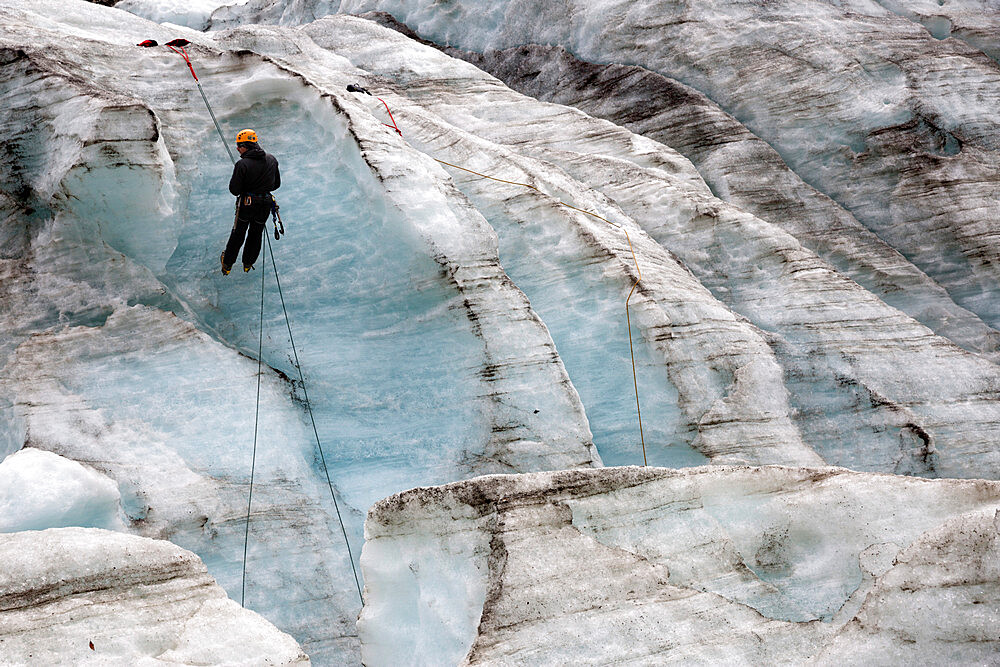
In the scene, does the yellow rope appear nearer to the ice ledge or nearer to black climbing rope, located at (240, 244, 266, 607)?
the ice ledge

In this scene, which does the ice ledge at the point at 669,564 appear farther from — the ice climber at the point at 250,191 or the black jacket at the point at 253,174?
the black jacket at the point at 253,174

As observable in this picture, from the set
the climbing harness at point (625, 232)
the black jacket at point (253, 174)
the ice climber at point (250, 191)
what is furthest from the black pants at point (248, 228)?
the climbing harness at point (625, 232)

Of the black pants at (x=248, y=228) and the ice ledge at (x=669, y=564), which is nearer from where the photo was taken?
the ice ledge at (x=669, y=564)

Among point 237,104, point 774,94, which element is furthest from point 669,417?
point 774,94

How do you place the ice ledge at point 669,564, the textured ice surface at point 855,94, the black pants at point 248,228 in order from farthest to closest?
the textured ice surface at point 855,94, the black pants at point 248,228, the ice ledge at point 669,564

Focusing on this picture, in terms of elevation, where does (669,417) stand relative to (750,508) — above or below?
below

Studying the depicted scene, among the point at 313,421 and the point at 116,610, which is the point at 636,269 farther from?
the point at 116,610

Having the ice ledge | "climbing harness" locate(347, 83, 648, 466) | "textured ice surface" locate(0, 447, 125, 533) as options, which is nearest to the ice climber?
"climbing harness" locate(347, 83, 648, 466)

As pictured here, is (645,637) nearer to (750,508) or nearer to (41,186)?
(750,508)
